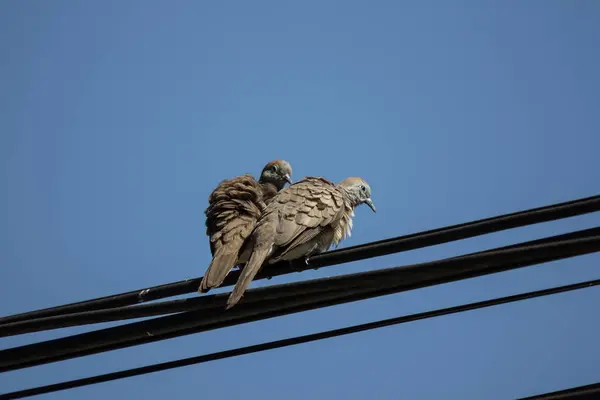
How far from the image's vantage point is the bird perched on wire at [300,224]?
6957mm

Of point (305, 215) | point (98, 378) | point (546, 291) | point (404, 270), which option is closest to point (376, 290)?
point (404, 270)

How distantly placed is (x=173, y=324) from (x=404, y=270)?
1481 millimetres

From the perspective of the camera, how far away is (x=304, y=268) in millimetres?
7117

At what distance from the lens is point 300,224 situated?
7367mm

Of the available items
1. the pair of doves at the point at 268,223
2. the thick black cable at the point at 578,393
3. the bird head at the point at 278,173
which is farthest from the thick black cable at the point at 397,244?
the bird head at the point at 278,173

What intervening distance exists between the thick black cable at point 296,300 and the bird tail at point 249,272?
0.08 m

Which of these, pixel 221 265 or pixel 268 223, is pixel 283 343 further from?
pixel 268 223

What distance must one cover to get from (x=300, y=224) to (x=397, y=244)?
222cm

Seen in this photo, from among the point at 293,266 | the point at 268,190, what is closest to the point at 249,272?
the point at 293,266

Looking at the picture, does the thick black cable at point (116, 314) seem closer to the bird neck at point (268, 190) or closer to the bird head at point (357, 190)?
the bird neck at point (268, 190)

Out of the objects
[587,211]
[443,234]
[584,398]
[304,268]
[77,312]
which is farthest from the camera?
[304,268]

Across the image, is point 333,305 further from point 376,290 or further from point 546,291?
point 546,291

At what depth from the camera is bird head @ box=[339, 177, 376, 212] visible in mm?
8930

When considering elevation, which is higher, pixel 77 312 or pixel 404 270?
pixel 77 312
